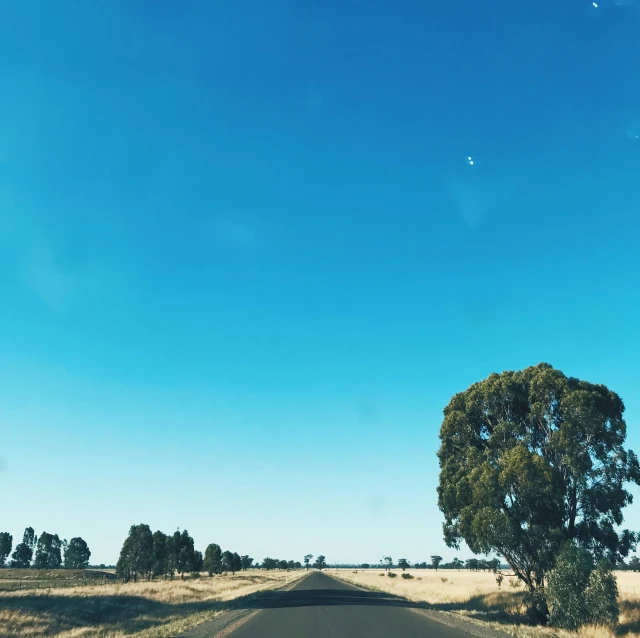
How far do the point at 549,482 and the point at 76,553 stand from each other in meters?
199

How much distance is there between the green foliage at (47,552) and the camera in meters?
182

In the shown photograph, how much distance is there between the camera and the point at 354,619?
91.5ft

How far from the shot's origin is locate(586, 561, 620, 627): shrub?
72.7ft

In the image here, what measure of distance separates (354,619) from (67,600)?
24.1 meters

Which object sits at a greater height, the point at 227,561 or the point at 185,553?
the point at 185,553

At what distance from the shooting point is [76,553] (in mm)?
184250

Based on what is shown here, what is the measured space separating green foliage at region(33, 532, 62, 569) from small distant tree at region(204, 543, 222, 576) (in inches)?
3029

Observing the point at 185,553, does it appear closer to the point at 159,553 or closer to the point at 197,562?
the point at 197,562

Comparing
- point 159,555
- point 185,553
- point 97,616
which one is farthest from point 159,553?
point 97,616

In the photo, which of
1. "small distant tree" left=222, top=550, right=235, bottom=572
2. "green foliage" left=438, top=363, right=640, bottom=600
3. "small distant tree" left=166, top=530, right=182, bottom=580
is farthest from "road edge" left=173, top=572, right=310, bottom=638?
"small distant tree" left=222, top=550, right=235, bottom=572

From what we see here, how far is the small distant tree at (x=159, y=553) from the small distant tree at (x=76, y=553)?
87131mm

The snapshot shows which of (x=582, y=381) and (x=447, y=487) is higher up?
(x=582, y=381)

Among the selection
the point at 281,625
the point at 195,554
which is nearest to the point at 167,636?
the point at 281,625

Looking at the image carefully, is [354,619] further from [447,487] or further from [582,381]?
[582,381]
